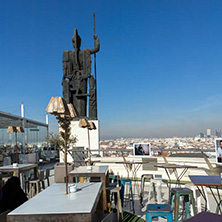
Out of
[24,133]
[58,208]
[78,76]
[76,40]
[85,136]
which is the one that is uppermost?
[76,40]

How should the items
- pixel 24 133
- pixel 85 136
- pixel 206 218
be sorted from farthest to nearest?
pixel 24 133 → pixel 85 136 → pixel 206 218

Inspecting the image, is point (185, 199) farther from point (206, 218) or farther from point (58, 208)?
point (58, 208)

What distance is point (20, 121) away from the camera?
12859mm

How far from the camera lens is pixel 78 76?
499 inches

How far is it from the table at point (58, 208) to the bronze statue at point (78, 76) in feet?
33.8

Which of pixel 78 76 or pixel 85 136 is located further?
pixel 78 76

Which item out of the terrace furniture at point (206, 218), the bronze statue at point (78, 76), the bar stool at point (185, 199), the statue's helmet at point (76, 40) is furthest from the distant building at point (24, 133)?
the terrace furniture at point (206, 218)

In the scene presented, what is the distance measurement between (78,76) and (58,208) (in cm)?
1118

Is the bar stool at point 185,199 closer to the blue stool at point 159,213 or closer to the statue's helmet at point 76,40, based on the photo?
the blue stool at point 159,213

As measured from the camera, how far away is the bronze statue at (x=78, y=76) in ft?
41.3

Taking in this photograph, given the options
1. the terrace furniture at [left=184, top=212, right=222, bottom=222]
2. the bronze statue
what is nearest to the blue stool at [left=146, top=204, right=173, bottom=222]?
the terrace furniture at [left=184, top=212, right=222, bottom=222]

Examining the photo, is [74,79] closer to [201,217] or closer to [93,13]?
[93,13]

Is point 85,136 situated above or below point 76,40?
below

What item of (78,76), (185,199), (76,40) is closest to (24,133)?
(78,76)
